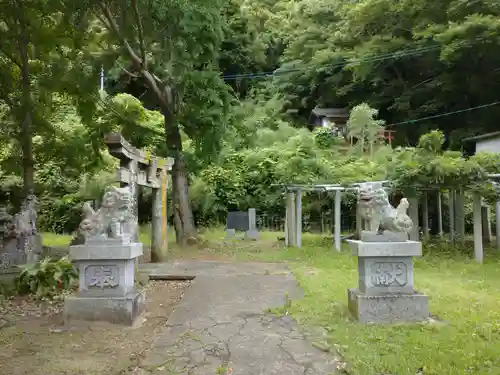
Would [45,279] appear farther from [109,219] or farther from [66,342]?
[66,342]

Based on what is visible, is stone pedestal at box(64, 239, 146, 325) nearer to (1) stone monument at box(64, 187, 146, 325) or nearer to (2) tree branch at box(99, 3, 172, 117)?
(1) stone monument at box(64, 187, 146, 325)

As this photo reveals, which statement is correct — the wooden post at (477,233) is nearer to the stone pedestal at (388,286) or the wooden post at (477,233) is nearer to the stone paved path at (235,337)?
the stone paved path at (235,337)

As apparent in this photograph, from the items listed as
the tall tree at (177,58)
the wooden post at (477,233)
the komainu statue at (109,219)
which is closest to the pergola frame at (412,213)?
the wooden post at (477,233)

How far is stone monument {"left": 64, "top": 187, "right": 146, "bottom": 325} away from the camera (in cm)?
603

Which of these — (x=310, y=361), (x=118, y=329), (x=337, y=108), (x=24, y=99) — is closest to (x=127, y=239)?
(x=118, y=329)

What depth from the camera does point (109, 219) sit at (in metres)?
6.21

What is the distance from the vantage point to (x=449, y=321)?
5711mm

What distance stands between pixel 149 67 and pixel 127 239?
853 centimetres

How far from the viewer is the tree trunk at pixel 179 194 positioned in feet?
45.8

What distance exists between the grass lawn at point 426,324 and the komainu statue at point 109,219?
262cm

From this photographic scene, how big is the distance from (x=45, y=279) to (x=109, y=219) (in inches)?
106

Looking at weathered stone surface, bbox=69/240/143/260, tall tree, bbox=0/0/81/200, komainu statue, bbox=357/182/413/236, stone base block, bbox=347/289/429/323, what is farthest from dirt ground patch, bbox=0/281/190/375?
tall tree, bbox=0/0/81/200

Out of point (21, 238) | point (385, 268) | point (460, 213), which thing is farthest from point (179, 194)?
point (385, 268)

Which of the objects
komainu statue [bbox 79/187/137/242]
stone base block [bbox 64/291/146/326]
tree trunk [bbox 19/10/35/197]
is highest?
tree trunk [bbox 19/10/35/197]
